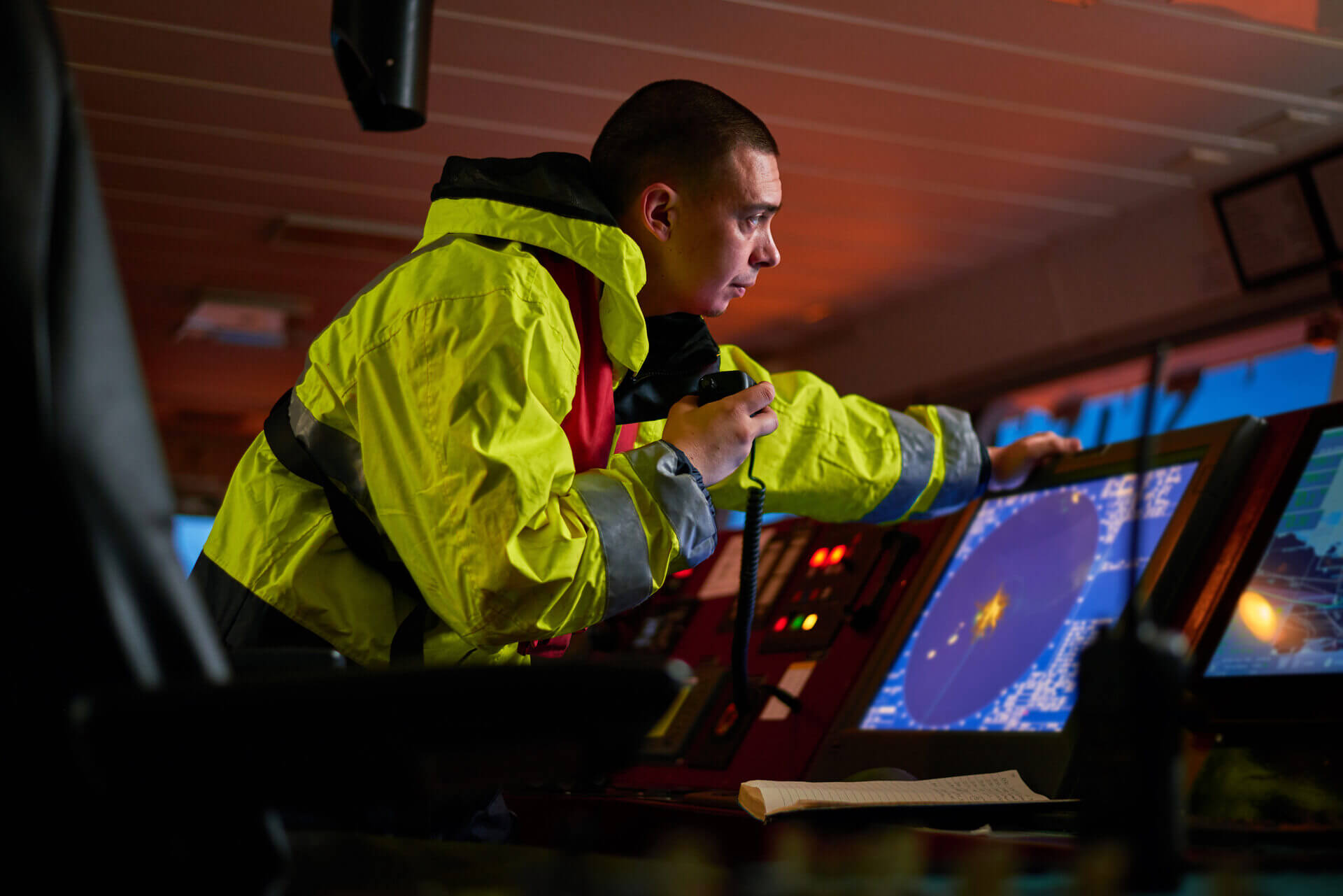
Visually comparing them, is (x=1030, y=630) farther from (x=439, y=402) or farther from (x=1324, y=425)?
(x=439, y=402)

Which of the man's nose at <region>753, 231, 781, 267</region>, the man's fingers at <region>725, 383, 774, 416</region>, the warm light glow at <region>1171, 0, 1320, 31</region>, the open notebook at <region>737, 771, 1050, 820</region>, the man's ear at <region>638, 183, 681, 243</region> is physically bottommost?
the open notebook at <region>737, 771, 1050, 820</region>

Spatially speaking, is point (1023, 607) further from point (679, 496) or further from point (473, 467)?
point (473, 467)

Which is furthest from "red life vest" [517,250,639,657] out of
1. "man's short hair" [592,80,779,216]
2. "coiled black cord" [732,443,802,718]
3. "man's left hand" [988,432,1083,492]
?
"man's left hand" [988,432,1083,492]

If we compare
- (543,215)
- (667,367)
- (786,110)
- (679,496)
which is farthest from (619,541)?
(786,110)

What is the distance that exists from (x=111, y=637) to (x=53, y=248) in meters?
0.17

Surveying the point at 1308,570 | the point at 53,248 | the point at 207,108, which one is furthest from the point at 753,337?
the point at 53,248

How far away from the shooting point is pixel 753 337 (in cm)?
573

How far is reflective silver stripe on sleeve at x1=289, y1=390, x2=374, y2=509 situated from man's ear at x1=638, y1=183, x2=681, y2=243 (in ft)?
1.72

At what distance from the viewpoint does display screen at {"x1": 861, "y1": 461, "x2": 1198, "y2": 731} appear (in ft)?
4.54

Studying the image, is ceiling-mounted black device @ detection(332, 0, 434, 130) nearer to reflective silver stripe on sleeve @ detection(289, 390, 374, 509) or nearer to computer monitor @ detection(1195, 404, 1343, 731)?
reflective silver stripe on sleeve @ detection(289, 390, 374, 509)

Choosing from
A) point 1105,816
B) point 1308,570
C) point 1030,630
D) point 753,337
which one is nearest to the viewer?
point 1105,816

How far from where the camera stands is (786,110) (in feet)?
11.1

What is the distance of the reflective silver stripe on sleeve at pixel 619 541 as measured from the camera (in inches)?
42.4

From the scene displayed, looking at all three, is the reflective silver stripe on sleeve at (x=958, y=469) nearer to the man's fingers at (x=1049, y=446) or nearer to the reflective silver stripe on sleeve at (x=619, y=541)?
the man's fingers at (x=1049, y=446)
